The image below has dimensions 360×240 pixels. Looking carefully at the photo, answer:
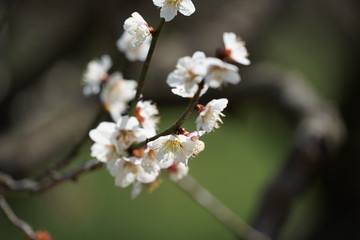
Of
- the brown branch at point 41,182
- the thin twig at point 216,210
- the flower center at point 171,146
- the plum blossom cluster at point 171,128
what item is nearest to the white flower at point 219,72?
the plum blossom cluster at point 171,128

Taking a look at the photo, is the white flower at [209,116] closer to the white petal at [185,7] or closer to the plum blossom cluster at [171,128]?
the plum blossom cluster at [171,128]

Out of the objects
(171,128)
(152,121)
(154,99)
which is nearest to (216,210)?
(152,121)

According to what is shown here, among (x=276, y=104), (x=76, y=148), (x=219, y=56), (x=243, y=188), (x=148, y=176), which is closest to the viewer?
(x=219, y=56)

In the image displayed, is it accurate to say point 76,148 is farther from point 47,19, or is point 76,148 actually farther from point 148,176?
point 47,19

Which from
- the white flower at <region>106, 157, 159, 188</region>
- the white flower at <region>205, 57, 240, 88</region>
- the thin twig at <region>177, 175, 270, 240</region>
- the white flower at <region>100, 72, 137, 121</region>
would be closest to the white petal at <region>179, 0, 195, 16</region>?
the white flower at <region>205, 57, 240, 88</region>

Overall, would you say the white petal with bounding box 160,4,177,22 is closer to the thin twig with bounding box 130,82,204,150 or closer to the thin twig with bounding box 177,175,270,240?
the thin twig with bounding box 130,82,204,150

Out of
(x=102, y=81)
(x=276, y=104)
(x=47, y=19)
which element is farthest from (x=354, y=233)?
(x=47, y=19)
